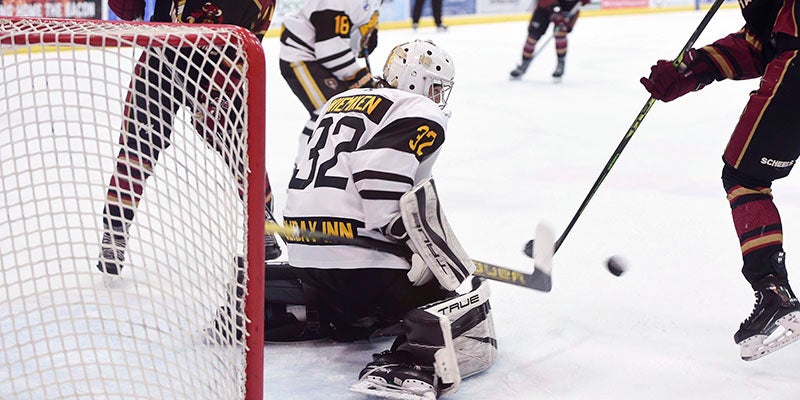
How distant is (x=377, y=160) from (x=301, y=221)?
233 mm

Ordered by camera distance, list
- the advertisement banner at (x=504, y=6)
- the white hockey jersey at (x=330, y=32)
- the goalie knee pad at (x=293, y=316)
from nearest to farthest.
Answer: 1. the goalie knee pad at (x=293, y=316)
2. the white hockey jersey at (x=330, y=32)
3. the advertisement banner at (x=504, y=6)

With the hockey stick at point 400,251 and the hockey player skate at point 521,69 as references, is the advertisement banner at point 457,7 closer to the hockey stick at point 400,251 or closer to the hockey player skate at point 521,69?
the hockey player skate at point 521,69

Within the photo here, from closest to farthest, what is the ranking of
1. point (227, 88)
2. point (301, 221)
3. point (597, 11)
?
point (227, 88), point (301, 221), point (597, 11)

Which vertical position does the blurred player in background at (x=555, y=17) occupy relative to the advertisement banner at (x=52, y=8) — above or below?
above

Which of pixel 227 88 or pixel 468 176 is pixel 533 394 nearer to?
pixel 227 88

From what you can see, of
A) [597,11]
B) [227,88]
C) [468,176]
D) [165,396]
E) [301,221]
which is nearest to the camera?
[227,88]

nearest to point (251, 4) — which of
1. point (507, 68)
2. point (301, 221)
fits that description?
point (301, 221)

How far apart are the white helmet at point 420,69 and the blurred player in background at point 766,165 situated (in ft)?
2.00

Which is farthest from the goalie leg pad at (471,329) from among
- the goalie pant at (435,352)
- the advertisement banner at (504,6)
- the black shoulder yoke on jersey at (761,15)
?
the advertisement banner at (504,6)

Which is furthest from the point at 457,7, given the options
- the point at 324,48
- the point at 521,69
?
the point at 324,48

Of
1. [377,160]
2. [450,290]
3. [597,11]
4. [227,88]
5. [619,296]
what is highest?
[227,88]

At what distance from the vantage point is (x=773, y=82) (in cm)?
199

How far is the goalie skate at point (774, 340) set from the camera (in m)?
1.96

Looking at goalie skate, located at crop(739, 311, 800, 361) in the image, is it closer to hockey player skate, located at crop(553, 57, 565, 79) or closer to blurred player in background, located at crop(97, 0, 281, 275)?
blurred player in background, located at crop(97, 0, 281, 275)
